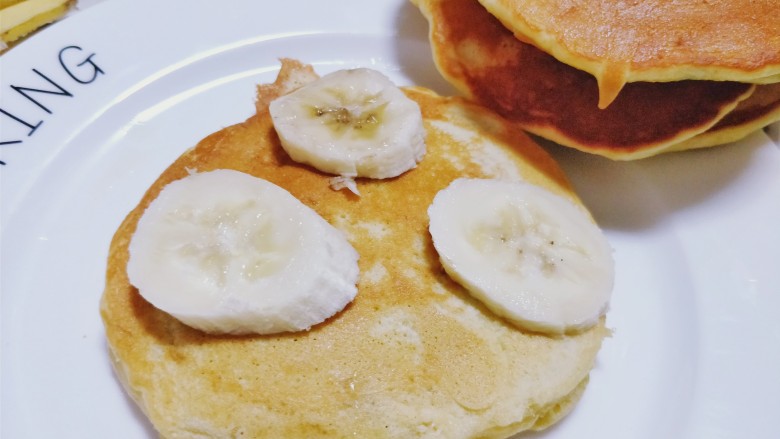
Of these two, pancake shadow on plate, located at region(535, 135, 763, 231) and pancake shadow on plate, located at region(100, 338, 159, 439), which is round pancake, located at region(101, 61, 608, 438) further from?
pancake shadow on plate, located at region(535, 135, 763, 231)

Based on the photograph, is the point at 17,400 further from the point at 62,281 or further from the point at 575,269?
the point at 575,269

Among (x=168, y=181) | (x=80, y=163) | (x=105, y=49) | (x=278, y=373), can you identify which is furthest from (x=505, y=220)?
(x=105, y=49)

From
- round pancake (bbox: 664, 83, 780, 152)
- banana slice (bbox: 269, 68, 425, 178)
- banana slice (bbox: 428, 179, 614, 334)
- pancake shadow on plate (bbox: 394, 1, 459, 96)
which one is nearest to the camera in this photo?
banana slice (bbox: 428, 179, 614, 334)

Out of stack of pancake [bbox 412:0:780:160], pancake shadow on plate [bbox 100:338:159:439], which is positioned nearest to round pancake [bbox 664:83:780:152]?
stack of pancake [bbox 412:0:780:160]

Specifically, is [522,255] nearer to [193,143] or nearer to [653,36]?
[653,36]

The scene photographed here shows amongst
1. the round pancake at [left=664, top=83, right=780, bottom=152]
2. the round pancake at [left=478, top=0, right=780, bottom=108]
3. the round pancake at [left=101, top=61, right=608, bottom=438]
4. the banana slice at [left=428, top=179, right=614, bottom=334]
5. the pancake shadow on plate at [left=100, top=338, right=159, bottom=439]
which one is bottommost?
the pancake shadow on plate at [left=100, top=338, right=159, bottom=439]

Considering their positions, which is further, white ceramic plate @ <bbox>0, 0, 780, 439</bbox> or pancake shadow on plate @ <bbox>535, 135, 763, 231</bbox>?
pancake shadow on plate @ <bbox>535, 135, 763, 231</bbox>

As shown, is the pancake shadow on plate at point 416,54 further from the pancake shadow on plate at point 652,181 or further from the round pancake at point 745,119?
the round pancake at point 745,119

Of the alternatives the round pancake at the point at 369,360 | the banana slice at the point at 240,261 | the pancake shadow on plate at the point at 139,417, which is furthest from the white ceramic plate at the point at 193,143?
the banana slice at the point at 240,261
